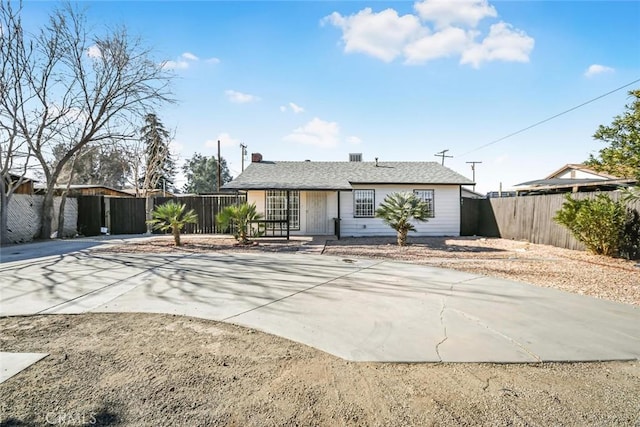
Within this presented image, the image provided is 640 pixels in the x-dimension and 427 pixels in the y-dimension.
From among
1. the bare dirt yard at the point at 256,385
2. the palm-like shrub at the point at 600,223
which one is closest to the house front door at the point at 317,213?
the palm-like shrub at the point at 600,223

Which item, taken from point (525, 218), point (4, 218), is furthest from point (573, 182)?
point (4, 218)

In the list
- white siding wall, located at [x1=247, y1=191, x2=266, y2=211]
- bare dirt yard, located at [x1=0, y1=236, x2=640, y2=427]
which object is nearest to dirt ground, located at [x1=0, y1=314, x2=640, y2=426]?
bare dirt yard, located at [x1=0, y1=236, x2=640, y2=427]

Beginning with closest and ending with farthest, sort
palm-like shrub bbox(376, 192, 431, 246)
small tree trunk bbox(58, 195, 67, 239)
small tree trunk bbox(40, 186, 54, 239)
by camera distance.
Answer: palm-like shrub bbox(376, 192, 431, 246) < small tree trunk bbox(40, 186, 54, 239) < small tree trunk bbox(58, 195, 67, 239)

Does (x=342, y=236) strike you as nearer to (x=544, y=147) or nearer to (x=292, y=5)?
(x=292, y=5)

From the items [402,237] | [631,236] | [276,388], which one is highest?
[631,236]

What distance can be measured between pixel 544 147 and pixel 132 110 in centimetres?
2233

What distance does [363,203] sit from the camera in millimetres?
15797

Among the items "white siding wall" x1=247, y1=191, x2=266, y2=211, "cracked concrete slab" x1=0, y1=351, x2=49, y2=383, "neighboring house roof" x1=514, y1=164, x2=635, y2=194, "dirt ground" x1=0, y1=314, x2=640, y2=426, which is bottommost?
"dirt ground" x1=0, y1=314, x2=640, y2=426

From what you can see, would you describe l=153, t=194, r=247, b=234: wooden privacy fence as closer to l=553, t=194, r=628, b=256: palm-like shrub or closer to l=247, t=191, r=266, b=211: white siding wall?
l=247, t=191, r=266, b=211: white siding wall

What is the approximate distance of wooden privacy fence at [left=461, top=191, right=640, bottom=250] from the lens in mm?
11297

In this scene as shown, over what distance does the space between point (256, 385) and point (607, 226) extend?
10.6 m

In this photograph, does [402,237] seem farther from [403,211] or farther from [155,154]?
[155,154]

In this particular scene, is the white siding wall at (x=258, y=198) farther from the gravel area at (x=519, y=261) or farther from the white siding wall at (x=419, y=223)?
the white siding wall at (x=419, y=223)

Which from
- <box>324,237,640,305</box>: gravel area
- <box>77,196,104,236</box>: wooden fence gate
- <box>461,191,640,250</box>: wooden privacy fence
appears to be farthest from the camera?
<box>77,196,104,236</box>: wooden fence gate
